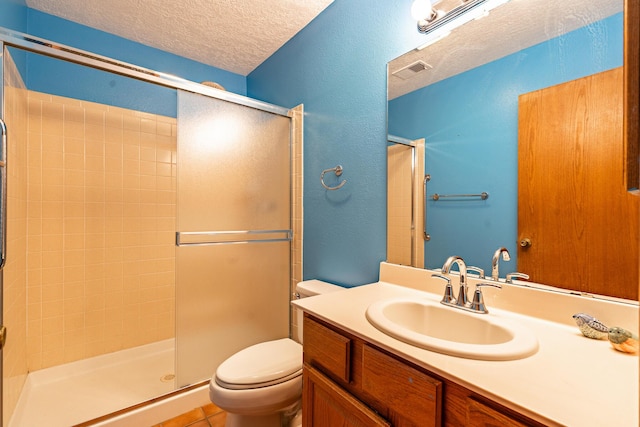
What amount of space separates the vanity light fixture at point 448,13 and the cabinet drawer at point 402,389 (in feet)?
4.24

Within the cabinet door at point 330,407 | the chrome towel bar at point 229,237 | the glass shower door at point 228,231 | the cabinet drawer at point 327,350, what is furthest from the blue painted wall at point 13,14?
the cabinet door at point 330,407

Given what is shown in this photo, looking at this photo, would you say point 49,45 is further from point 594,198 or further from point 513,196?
point 594,198

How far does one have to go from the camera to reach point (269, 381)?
1322 mm

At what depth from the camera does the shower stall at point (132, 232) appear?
1.68m

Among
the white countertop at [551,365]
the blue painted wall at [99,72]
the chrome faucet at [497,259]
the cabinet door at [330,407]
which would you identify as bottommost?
the cabinet door at [330,407]

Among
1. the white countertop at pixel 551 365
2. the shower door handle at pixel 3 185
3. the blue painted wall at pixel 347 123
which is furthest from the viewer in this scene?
the blue painted wall at pixel 347 123

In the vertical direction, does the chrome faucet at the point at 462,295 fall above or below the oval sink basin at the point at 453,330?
above

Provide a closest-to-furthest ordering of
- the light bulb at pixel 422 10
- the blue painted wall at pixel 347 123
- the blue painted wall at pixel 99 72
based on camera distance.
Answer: the light bulb at pixel 422 10 → the blue painted wall at pixel 347 123 → the blue painted wall at pixel 99 72

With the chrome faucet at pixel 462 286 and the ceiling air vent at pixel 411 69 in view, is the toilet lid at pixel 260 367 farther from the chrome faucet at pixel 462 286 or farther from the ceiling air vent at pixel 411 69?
the ceiling air vent at pixel 411 69

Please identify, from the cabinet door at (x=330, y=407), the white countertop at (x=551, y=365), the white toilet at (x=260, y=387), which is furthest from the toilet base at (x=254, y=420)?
the white countertop at (x=551, y=365)

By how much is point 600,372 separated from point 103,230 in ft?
8.96

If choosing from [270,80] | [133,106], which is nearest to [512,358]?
[270,80]

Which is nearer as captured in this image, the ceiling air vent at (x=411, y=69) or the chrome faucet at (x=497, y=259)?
the chrome faucet at (x=497, y=259)

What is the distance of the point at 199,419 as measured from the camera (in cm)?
168
